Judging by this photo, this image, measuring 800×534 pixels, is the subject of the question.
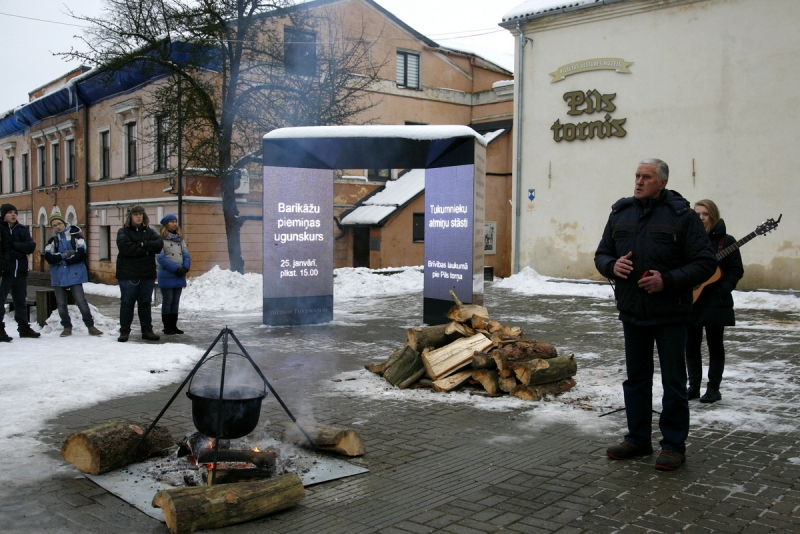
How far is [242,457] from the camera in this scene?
4.80m

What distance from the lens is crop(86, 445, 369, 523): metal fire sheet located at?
15.1 ft

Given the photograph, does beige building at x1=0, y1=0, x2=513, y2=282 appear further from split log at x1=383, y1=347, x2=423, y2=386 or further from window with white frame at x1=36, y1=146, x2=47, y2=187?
split log at x1=383, y1=347, x2=423, y2=386

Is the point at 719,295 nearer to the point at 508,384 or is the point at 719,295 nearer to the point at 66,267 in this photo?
the point at 508,384

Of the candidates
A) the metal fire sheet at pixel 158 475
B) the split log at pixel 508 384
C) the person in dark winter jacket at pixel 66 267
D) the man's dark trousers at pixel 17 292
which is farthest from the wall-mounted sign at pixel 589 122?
the metal fire sheet at pixel 158 475

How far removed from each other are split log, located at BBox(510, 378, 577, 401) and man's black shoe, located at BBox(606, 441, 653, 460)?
1856 mm

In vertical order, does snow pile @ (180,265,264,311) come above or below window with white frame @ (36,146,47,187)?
below

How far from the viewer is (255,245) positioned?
82.6 feet

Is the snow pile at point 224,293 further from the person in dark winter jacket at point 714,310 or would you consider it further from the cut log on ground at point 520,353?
the person in dark winter jacket at point 714,310

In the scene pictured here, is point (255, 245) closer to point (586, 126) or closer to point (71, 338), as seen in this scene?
point (586, 126)

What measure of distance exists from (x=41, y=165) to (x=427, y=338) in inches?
Result: 1221

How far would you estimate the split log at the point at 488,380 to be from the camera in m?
7.47

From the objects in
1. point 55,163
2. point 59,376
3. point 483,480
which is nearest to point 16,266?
point 59,376

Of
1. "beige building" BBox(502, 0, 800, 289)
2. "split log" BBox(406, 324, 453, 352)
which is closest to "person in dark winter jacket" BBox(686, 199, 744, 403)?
"split log" BBox(406, 324, 453, 352)

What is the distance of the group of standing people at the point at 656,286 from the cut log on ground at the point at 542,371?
1902mm
